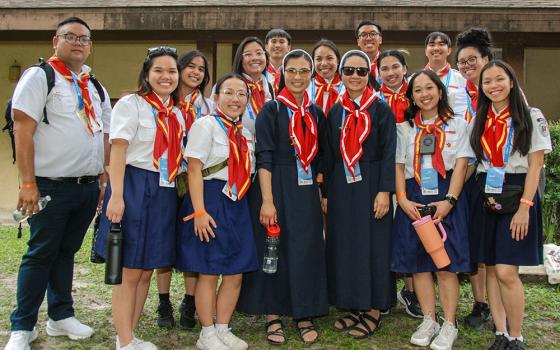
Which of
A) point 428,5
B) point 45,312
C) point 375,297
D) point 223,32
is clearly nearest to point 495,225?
point 375,297

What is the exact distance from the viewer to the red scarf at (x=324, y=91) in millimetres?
4250

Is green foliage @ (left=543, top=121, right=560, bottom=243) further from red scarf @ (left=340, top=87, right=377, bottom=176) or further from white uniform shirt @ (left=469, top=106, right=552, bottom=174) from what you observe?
red scarf @ (left=340, top=87, right=377, bottom=176)

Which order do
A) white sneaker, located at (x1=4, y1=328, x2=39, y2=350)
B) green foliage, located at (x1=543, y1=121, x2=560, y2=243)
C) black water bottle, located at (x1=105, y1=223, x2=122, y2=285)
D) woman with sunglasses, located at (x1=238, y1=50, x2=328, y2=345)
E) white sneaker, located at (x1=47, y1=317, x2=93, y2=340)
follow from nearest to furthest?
black water bottle, located at (x1=105, y1=223, x2=122, y2=285)
white sneaker, located at (x1=4, y1=328, x2=39, y2=350)
woman with sunglasses, located at (x1=238, y1=50, x2=328, y2=345)
white sneaker, located at (x1=47, y1=317, x2=93, y2=340)
green foliage, located at (x1=543, y1=121, x2=560, y2=243)

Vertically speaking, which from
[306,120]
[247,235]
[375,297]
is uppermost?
[306,120]

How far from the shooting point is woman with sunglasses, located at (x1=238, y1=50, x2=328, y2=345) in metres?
3.56

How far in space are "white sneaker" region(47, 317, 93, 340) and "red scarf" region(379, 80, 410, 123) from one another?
9.14 ft

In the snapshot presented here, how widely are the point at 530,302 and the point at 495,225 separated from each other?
67.1 inches

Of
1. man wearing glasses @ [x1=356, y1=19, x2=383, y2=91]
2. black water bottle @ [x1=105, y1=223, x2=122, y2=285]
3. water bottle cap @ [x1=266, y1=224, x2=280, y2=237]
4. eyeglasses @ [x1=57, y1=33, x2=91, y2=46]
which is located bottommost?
black water bottle @ [x1=105, y1=223, x2=122, y2=285]

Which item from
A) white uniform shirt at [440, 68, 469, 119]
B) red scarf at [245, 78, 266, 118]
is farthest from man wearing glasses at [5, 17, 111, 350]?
white uniform shirt at [440, 68, 469, 119]

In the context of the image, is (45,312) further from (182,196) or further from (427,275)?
(427,275)

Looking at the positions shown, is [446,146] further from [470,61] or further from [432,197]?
[470,61]

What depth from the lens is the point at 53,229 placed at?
3.43m

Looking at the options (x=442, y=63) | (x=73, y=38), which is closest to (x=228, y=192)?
(x=73, y=38)

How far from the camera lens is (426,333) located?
356 cm
